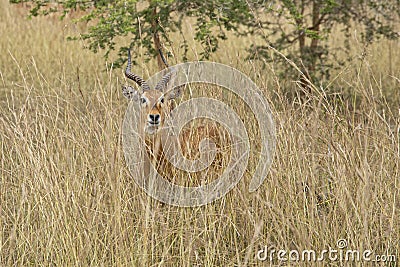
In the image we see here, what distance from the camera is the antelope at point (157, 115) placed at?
143 inches

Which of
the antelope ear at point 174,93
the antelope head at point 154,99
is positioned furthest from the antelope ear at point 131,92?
the antelope ear at point 174,93

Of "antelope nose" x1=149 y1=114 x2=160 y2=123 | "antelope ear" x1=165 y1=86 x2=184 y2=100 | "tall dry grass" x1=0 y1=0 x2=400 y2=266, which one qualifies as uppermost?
"antelope ear" x1=165 y1=86 x2=184 y2=100

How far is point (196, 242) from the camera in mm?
3080

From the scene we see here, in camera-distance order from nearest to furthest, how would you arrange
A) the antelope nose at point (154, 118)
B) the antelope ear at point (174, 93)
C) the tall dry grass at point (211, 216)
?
the tall dry grass at point (211, 216) < the antelope nose at point (154, 118) < the antelope ear at point (174, 93)

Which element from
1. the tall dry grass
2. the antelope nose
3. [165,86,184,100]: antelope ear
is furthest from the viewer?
[165,86,184,100]: antelope ear

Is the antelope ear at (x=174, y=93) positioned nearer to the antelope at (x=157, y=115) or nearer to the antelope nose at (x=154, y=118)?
the antelope at (x=157, y=115)

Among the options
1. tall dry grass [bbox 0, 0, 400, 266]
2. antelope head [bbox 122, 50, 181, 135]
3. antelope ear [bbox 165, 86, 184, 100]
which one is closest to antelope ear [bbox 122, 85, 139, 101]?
antelope head [bbox 122, 50, 181, 135]

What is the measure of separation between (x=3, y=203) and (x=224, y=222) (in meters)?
1.29

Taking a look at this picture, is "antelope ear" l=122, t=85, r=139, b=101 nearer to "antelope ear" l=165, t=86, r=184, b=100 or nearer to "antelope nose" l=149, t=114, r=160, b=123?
"antelope ear" l=165, t=86, r=184, b=100

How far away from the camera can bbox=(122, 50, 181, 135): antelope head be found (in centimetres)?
364

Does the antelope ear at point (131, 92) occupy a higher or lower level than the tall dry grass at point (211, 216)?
higher

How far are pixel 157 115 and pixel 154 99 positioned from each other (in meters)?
0.16

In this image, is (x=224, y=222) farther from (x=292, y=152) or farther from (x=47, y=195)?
(x=47, y=195)

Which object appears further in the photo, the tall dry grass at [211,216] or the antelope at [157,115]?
the antelope at [157,115]
